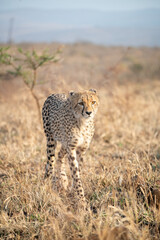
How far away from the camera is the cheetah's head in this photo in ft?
10.1

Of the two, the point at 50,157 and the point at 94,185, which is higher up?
the point at 50,157

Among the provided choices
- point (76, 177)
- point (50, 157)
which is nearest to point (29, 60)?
point (50, 157)

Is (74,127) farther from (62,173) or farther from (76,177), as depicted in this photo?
(62,173)

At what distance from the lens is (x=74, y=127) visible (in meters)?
3.28

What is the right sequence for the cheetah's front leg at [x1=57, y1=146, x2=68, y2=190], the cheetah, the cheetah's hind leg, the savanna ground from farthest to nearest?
the cheetah's hind leg, the cheetah's front leg at [x1=57, y1=146, x2=68, y2=190], the cheetah, the savanna ground

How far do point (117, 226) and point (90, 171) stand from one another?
1.14 metres

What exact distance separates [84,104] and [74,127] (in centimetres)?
33

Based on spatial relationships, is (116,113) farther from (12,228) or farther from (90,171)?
(12,228)

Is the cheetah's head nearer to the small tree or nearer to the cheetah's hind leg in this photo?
the cheetah's hind leg

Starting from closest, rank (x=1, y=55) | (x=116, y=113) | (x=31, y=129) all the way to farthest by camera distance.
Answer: (x=1, y=55), (x=31, y=129), (x=116, y=113)

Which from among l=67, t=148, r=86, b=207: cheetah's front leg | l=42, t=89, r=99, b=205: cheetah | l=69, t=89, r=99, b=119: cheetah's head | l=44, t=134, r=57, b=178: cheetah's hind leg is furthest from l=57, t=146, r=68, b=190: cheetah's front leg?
l=69, t=89, r=99, b=119: cheetah's head

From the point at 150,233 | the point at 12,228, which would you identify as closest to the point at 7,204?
the point at 12,228

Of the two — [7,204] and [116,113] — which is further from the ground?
[116,113]

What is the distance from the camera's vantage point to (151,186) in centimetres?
303
